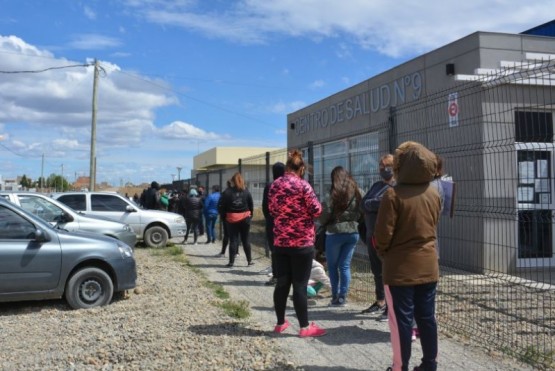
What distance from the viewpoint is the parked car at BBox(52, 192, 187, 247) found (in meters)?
14.5

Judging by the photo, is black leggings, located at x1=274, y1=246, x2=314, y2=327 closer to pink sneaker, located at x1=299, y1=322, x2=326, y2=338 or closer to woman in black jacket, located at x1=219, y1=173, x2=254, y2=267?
pink sneaker, located at x1=299, y1=322, x2=326, y2=338

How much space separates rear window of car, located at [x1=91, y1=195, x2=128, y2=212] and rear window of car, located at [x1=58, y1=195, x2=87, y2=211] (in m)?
0.25

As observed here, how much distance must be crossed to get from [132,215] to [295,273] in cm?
1036

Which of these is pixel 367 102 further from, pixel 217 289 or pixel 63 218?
pixel 63 218

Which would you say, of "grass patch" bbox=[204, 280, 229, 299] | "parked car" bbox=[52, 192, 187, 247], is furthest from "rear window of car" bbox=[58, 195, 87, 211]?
"grass patch" bbox=[204, 280, 229, 299]

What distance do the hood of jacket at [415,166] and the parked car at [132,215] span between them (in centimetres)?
1181

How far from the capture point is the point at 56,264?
7156 millimetres

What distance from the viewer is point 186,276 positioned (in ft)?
32.5

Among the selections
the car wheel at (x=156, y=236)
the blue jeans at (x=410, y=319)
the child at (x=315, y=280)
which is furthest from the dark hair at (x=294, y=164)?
the car wheel at (x=156, y=236)

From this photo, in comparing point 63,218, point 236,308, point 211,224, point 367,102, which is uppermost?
point 367,102

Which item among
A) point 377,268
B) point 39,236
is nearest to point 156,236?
point 39,236

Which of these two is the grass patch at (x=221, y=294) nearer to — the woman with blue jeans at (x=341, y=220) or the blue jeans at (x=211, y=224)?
the woman with blue jeans at (x=341, y=220)

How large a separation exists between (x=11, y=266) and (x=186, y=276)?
3522 millimetres

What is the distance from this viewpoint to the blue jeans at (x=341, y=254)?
6.90 m
